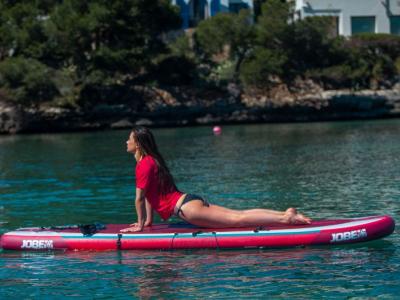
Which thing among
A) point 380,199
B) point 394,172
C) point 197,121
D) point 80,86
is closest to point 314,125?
point 197,121

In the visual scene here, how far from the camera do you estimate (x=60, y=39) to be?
4856 cm

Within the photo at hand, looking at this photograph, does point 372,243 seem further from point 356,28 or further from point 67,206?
point 356,28

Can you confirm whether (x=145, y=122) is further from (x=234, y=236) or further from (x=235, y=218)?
(x=234, y=236)

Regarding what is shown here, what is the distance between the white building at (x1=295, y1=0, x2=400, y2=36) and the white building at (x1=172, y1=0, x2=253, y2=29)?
194 inches

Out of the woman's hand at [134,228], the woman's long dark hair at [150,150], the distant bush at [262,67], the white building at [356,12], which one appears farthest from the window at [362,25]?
the woman's long dark hair at [150,150]

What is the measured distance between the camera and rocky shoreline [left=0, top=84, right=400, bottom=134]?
49844mm

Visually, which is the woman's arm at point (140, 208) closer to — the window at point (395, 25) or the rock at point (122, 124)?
the rock at point (122, 124)

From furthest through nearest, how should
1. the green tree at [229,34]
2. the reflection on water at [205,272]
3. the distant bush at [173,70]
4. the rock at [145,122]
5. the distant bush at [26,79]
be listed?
1. the distant bush at [173,70]
2. the green tree at [229,34]
3. the rock at [145,122]
4. the distant bush at [26,79]
5. the reflection on water at [205,272]

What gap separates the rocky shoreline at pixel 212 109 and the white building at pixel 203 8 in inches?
511

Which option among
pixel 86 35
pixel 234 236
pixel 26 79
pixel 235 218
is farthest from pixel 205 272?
pixel 86 35

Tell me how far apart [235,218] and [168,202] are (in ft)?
3.36

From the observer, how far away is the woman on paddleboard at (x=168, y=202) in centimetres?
1224

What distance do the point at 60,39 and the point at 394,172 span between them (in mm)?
30252

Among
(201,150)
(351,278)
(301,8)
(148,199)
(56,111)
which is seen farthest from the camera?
(301,8)
